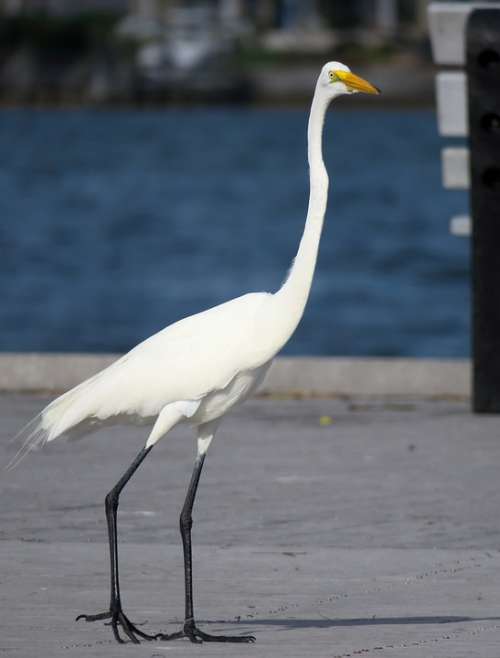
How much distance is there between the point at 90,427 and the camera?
233 inches

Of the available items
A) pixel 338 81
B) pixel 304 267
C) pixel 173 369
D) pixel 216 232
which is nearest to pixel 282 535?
pixel 173 369

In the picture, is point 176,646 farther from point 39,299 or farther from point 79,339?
point 39,299

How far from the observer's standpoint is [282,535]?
6.94 meters

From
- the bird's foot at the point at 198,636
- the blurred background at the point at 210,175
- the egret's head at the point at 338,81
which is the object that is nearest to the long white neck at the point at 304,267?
the egret's head at the point at 338,81

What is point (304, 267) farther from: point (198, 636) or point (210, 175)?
point (210, 175)

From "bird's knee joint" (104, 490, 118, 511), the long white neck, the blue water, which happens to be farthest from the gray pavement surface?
the blue water

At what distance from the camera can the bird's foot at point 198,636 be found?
537cm

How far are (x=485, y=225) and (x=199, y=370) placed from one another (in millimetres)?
4308

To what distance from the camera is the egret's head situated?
571 centimetres

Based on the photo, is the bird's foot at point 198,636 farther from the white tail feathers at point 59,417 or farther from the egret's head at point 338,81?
the egret's head at point 338,81

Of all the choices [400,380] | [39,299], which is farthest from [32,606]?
[39,299]

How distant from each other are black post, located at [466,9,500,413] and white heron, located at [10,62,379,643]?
3824 millimetres

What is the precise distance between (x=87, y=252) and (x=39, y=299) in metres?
9.64

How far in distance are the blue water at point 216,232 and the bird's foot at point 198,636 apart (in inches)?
657
